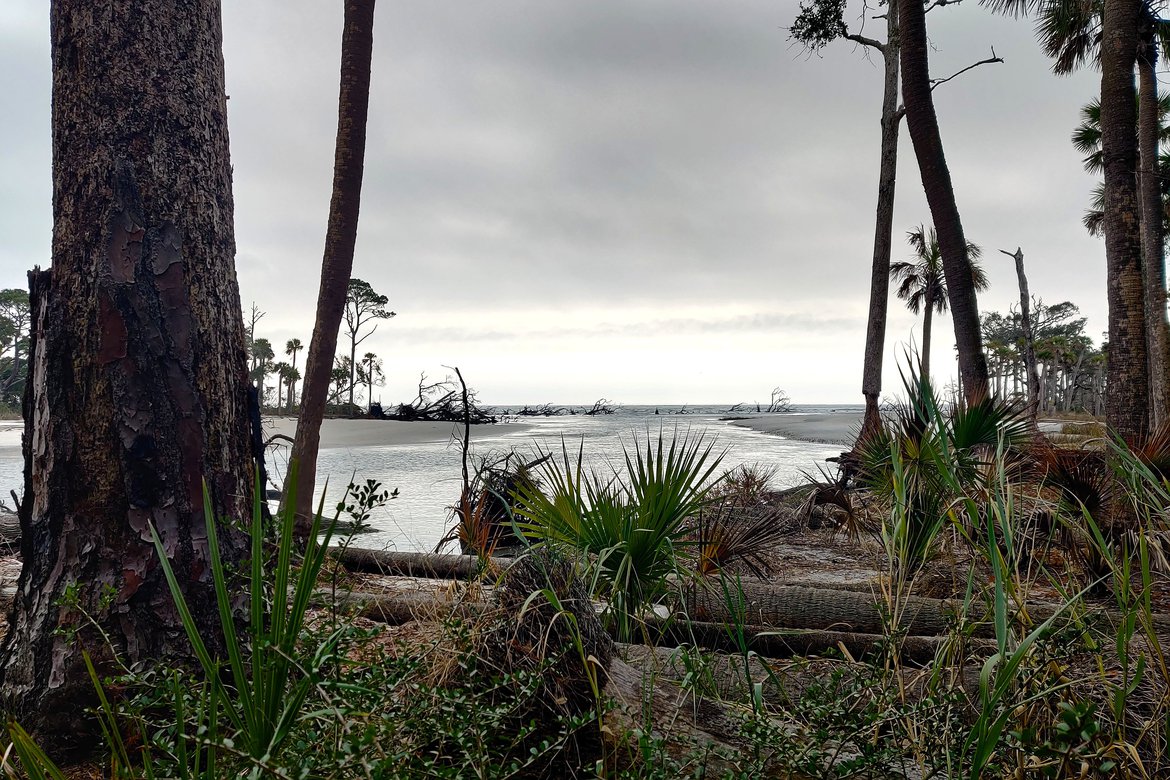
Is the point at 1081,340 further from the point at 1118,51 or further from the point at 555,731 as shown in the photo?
the point at 555,731

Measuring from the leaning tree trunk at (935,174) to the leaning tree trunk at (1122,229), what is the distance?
147 cm

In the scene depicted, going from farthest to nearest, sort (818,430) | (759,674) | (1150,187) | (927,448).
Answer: (818,430) < (1150,187) < (927,448) < (759,674)

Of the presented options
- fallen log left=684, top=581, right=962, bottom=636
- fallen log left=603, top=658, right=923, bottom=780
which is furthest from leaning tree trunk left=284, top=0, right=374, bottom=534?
fallen log left=603, top=658, right=923, bottom=780

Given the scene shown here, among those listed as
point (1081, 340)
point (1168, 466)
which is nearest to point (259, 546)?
point (1168, 466)

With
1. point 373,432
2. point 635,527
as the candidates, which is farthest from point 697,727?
point 373,432

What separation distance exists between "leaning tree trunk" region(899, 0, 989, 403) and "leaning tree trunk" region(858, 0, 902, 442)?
5220mm

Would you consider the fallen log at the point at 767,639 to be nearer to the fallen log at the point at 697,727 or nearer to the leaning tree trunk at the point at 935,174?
the fallen log at the point at 697,727

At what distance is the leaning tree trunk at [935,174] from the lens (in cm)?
855

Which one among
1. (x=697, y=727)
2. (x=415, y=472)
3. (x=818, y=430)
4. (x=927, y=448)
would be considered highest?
(x=927, y=448)

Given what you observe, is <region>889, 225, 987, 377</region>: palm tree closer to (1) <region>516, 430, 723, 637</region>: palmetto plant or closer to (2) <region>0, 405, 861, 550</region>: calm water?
(2) <region>0, 405, 861, 550</region>: calm water

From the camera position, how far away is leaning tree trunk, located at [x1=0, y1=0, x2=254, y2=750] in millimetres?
2279

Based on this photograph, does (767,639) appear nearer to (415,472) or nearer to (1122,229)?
(1122,229)

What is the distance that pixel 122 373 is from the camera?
2.35 meters

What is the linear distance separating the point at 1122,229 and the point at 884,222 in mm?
6139
